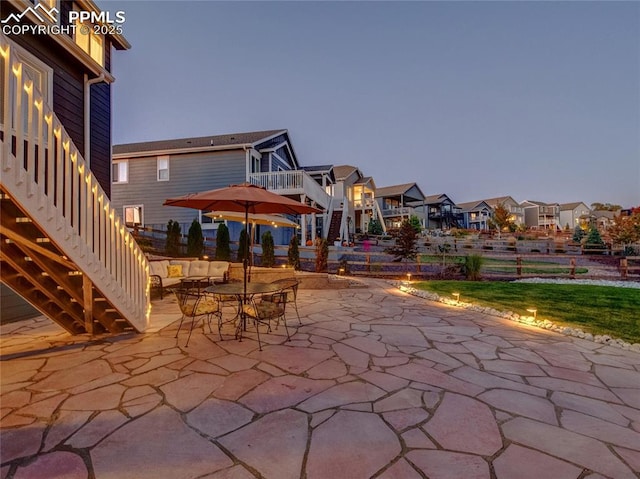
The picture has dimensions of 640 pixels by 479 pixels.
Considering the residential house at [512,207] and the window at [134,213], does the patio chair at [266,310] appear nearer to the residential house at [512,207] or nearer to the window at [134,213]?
the window at [134,213]

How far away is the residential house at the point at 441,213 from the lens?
43438mm

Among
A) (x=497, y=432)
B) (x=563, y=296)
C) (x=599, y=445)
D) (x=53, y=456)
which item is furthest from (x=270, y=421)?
(x=563, y=296)

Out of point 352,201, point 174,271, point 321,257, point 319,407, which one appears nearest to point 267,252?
point 321,257

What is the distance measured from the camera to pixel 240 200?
4273 millimetres

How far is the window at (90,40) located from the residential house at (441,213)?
40025 mm

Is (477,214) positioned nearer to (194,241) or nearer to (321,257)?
(321,257)

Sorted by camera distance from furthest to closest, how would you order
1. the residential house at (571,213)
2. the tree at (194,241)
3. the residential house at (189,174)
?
the residential house at (571,213) → the residential house at (189,174) → the tree at (194,241)

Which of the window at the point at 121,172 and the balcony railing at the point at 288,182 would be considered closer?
the balcony railing at the point at 288,182

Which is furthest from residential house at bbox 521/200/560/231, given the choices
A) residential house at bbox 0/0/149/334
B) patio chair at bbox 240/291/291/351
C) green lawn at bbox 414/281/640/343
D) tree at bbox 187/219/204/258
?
residential house at bbox 0/0/149/334

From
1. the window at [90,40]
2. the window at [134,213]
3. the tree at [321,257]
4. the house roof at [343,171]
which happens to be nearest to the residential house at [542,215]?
the house roof at [343,171]

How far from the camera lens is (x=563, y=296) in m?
8.59

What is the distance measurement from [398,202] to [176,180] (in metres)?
30.1

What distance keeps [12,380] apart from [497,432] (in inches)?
182

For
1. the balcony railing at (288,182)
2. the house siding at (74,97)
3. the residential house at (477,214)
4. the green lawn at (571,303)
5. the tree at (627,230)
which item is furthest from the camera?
the residential house at (477,214)
